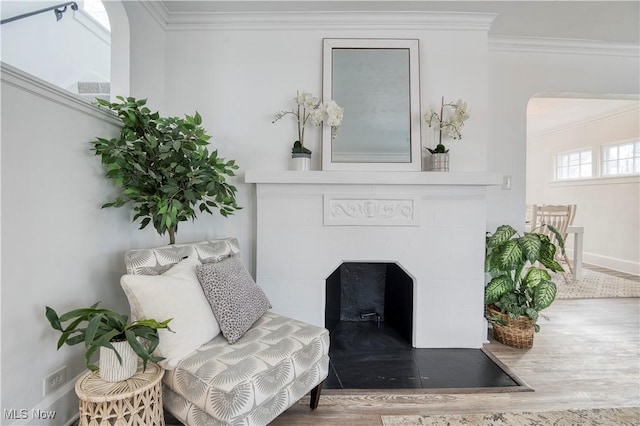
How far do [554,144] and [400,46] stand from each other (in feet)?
17.3

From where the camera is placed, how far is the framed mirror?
2236 millimetres

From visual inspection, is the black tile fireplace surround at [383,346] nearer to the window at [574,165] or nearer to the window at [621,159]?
the window at [621,159]

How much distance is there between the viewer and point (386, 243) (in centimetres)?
221

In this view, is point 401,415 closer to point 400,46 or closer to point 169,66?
point 400,46

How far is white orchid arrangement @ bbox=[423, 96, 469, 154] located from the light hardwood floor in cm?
153

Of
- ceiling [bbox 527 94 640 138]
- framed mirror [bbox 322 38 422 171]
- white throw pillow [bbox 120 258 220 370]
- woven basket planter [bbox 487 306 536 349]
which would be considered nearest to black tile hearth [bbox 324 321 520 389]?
woven basket planter [bbox 487 306 536 349]

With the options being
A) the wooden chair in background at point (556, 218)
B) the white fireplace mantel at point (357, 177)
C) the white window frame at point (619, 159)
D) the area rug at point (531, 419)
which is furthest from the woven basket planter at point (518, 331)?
the white window frame at point (619, 159)

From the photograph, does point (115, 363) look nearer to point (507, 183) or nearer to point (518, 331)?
point (518, 331)

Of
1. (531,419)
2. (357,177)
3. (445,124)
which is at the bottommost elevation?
(531,419)

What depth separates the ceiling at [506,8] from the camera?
2139mm

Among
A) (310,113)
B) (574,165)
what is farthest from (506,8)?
(574,165)

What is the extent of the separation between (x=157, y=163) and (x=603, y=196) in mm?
6228

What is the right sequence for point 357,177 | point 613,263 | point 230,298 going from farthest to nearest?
1. point 613,263
2. point 357,177
3. point 230,298

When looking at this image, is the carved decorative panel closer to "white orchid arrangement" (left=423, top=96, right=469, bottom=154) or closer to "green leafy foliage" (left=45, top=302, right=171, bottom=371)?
"white orchid arrangement" (left=423, top=96, right=469, bottom=154)
